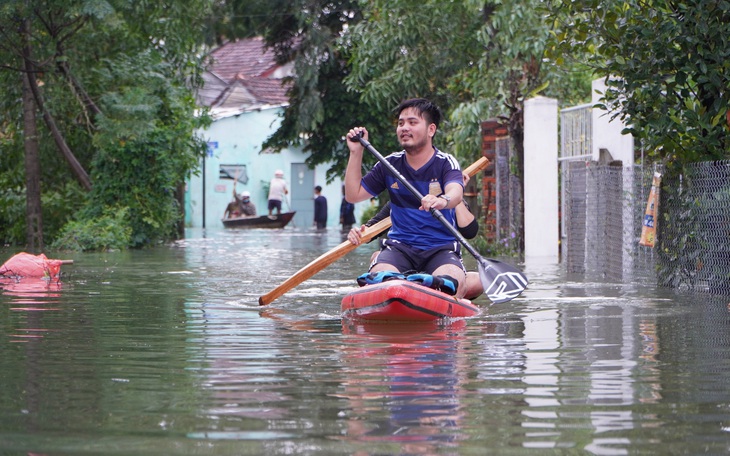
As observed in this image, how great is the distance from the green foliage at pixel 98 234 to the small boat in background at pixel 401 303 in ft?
49.1

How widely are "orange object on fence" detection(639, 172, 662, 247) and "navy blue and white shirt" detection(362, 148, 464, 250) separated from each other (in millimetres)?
3700

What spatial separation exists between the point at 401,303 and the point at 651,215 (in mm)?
4990

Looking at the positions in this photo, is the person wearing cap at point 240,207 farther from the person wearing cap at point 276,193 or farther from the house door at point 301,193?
the house door at point 301,193

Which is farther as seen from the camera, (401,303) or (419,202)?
(419,202)

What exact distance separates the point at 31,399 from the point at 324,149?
106 ft

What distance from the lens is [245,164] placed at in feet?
174

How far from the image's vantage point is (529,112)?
69.6 feet

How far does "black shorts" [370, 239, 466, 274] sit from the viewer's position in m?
10.6

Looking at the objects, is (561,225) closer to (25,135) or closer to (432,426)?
(25,135)

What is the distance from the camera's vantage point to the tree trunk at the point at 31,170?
84.2ft

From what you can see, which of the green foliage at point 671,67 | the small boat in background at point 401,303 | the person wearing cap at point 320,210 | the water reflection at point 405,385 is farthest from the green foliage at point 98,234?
the person wearing cap at point 320,210

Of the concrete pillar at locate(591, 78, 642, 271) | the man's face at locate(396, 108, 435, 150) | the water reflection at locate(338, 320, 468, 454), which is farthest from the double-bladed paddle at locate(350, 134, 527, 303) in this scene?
the concrete pillar at locate(591, 78, 642, 271)

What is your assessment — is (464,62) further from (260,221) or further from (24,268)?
(260,221)

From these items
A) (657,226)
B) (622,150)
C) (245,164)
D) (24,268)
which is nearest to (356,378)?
(657,226)
